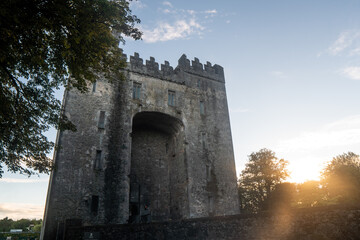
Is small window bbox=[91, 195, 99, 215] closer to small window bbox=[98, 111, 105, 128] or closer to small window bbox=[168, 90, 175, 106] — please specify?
small window bbox=[98, 111, 105, 128]

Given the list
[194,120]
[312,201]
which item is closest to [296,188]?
[312,201]

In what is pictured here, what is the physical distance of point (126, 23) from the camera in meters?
10.6

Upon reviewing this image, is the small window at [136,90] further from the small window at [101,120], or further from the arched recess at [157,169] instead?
the small window at [101,120]

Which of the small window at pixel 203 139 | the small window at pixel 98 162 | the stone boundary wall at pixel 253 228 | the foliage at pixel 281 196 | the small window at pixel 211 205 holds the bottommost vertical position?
the stone boundary wall at pixel 253 228

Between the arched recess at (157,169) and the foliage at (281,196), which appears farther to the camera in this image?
the foliage at (281,196)

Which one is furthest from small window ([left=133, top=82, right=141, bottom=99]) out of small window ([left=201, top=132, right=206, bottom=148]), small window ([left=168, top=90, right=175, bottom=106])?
small window ([left=201, top=132, right=206, bottom=148])

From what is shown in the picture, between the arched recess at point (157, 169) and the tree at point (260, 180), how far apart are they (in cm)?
2002

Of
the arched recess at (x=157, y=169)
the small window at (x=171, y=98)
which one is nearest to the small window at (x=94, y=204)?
the arched recess at (x=157, y=169)

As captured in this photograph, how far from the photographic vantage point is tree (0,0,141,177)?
291 inches

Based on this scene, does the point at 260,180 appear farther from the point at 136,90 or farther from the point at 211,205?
the point at 136,90

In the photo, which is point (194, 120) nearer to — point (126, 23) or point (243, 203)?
point (126, 23)

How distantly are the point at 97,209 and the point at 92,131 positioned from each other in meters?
5.84

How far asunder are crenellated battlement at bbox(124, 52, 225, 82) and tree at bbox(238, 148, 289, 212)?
19.1 m

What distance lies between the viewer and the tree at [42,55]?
738 centimetres
